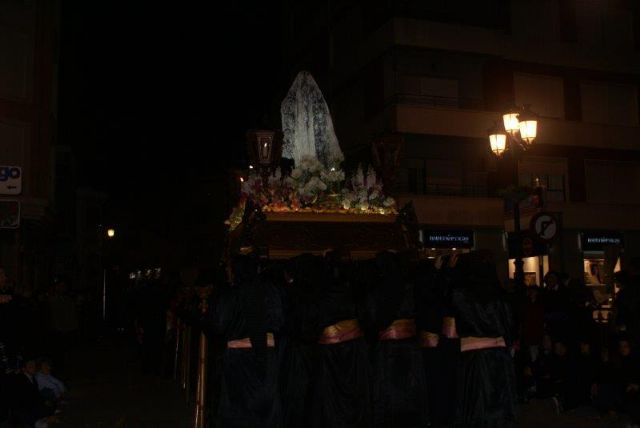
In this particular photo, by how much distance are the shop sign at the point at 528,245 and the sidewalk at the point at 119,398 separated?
5.17 m

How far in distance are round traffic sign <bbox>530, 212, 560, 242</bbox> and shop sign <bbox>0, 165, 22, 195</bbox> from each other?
6917 millimetres

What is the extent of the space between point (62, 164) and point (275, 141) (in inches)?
771

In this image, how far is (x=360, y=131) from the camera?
2567cm

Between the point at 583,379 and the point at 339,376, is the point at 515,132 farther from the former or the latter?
the point at 339,376

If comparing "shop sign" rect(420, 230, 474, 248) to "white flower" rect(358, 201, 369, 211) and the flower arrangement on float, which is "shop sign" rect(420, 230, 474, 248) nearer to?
the flower arrangement on float

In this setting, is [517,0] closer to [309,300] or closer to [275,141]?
[275,141]

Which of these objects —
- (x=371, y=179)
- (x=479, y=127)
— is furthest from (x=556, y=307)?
(x=479, y=127)

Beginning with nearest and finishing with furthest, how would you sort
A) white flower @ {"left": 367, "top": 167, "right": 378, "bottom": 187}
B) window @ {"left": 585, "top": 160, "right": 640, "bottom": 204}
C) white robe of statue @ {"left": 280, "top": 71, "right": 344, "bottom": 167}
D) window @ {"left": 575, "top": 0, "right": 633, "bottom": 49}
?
white flower @ {"left": 367, "top": 167, "right": 378, "bottom": 187} → white robe of statue @ {"left": 280, "top": 71, "right": 344, "bottom": 167} → window @ {"left": 585, "top": 160, "right": 640, "bottom": 204} → window @ {"left": 575, "top": 0, "right": 633, "bottom": 49}

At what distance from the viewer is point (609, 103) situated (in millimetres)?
26453

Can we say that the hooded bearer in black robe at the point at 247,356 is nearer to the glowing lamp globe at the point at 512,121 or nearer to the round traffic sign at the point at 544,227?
the round traffic sign at the point at 544,227

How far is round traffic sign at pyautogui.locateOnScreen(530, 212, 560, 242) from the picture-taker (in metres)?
10.4

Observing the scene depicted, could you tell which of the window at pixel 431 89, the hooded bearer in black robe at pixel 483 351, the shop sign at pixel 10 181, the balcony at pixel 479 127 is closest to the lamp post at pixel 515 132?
the hooded bearer in black robe at pixel 483 351

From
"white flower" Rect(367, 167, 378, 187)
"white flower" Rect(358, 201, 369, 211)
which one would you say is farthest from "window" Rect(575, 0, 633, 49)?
"white flower" Rect(358, 201, 369, 211)

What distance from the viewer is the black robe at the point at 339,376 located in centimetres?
668
